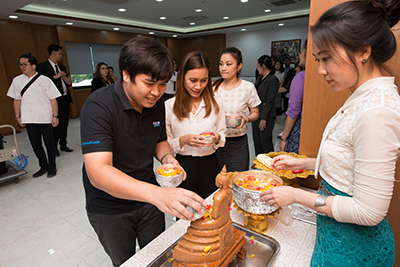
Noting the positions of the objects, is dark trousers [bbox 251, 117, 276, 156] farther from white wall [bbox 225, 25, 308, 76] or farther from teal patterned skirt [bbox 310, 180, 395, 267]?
white wall [bbox 225, 25, 308, 76]

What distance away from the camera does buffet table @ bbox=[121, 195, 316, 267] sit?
93 centimetres

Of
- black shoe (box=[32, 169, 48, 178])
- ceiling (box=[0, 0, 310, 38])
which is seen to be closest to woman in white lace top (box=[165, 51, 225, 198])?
black shoe (box=[32, 169, 48, 178])

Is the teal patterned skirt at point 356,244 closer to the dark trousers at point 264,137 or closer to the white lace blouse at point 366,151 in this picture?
the white lace blouse at point 366,151

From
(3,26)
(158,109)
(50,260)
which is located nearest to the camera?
(158,109)

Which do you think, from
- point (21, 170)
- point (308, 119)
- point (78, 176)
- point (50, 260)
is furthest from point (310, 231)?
point (21, 170)

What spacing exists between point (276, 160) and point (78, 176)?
3.22 metres

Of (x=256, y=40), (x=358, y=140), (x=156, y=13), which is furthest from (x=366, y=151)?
(x=256, y=40)

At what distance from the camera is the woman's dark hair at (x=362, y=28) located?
637 mm

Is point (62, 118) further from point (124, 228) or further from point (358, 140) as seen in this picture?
point (358, 140)

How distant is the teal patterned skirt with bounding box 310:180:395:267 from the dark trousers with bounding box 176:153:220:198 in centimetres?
101

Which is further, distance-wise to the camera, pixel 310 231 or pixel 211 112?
pixel 211 112

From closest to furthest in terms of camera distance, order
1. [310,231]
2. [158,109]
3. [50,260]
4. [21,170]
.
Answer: [310,231] < [158,109] < [50,260] < [21,170]

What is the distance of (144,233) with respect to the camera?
129 centimetres

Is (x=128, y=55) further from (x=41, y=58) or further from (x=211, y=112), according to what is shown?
(x=41, y=58)
